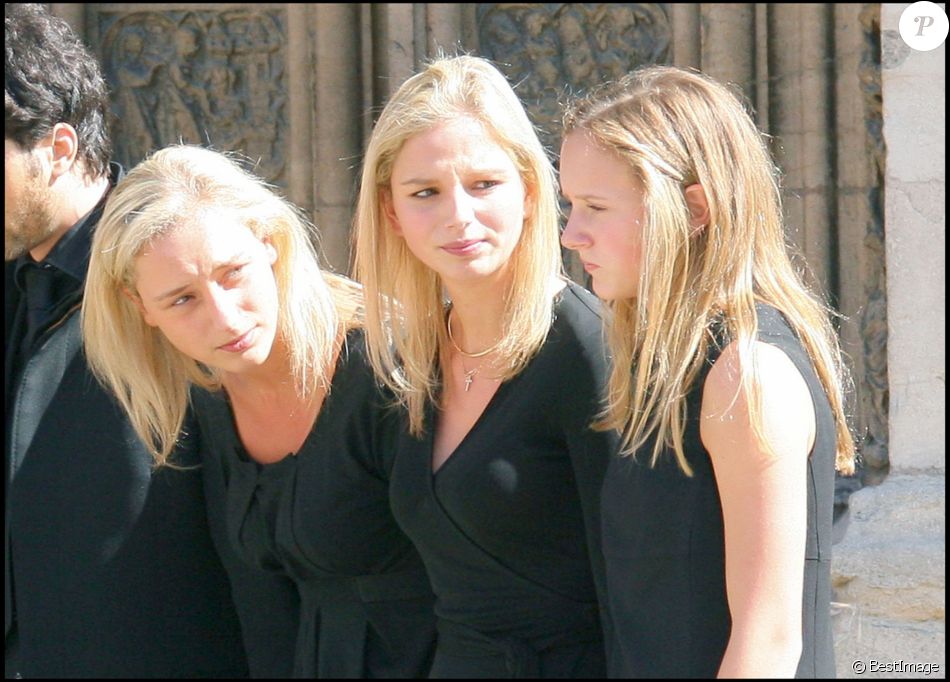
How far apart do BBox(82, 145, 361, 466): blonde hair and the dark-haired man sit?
→ 9 centimetres

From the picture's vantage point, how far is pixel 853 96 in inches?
148

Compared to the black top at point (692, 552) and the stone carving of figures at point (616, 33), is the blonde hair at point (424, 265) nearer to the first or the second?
the black top at point (692, 552)

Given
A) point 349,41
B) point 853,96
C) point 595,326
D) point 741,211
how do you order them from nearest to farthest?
point 741,211 → point 595,326 → point 853,96 → point 349,41

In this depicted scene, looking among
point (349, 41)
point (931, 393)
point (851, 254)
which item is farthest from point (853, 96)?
point (349, 41)

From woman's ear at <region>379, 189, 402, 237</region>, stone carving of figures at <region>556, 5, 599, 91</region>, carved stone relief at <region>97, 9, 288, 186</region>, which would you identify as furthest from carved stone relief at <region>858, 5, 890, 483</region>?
woman's ear at <region>379, 189, 402, 237</region>

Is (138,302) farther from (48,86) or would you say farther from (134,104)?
(134,104)

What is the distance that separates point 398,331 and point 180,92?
219 cm

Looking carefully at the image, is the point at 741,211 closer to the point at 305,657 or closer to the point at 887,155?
the point at 305,657

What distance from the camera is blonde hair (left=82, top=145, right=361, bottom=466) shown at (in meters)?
2.25

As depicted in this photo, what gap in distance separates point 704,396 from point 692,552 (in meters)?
0.18

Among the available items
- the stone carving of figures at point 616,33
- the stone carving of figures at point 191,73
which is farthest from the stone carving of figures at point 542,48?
the stone carving of figures at point 191,73

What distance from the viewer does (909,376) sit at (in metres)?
3.35

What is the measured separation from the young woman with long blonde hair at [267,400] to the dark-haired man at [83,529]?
0.25ft

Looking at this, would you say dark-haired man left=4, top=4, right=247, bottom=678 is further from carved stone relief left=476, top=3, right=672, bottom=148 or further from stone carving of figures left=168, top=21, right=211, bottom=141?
carved stone relief left=476, top=3, right=672, bottom=148
